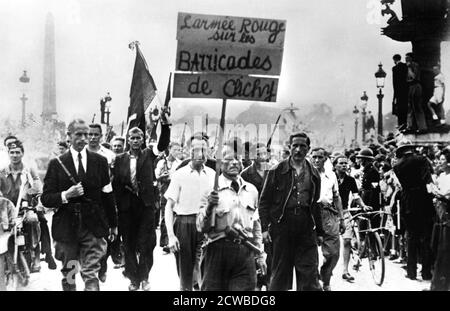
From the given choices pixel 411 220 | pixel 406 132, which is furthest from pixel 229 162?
pixel 406 132

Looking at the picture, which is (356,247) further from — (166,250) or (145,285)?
(166,250)

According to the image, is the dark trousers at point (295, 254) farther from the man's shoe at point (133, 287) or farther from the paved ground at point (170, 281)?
the man's shoe at point (133, 287)

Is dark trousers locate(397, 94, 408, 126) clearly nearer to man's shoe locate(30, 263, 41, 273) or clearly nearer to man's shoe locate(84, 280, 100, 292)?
man's shoe locate(30, 263, 41, 273)

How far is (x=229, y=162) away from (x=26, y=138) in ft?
26.1

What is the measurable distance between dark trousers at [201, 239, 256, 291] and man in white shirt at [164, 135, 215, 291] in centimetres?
140

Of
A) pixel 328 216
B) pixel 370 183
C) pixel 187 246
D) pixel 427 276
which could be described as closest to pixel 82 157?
pixel 187 246

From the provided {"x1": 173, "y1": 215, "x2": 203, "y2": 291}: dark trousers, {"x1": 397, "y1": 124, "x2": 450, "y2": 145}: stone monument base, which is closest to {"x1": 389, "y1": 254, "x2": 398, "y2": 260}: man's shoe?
{"x1": 397, "y1": 124, "x2": 450, "y2": 145}: stone monument base

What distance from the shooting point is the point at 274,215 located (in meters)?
7.56

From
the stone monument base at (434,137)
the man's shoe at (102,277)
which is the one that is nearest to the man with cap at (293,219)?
the man's shoe at (102,277)

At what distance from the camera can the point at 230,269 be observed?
21.1 ft

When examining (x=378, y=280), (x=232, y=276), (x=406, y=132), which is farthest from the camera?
(x=406, y=132)

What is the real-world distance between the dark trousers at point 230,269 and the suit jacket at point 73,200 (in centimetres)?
160
